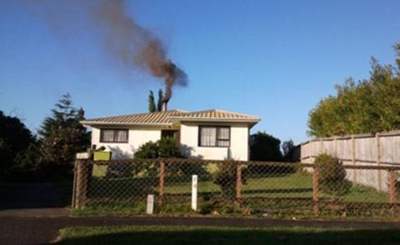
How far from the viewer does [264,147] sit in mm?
31812

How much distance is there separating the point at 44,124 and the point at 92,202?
→ 1135 inches

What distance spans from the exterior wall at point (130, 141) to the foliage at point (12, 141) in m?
3.46

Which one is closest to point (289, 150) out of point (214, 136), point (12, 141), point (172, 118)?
point (214, 136)

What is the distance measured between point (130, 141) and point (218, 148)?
486 cm

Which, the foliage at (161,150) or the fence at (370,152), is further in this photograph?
the foliage at (161,150)

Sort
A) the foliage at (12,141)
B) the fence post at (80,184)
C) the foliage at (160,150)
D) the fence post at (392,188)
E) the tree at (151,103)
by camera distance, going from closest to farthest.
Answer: the fence post at (80,184), the fence post at (392,188), the foliage at (12,141), the foliage at (160,150), the tree at (151,103)

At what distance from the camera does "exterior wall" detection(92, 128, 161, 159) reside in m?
25.8

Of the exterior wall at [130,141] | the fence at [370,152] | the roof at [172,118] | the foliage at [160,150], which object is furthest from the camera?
the exterior wall at [130,141]

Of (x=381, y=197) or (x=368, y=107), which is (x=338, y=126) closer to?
(x=368, y=107)

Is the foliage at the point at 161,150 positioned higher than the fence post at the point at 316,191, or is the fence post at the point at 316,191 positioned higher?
the foliage at the point at 161,150

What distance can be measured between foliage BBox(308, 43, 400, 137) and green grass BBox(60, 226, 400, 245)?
10.9 metres

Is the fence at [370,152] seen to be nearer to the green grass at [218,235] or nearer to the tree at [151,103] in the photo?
the green grass at [218,235]

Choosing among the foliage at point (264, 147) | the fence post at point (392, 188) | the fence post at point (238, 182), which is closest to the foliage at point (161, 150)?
the foliage at point (264, 147)

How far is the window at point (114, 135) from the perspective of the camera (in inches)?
1024
